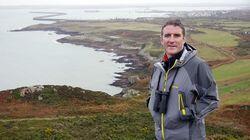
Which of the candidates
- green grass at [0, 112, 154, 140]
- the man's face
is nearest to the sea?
green grass at [0, 112, 154, 140]

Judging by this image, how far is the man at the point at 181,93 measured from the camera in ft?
22.7

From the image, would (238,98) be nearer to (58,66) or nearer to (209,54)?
(209,54)

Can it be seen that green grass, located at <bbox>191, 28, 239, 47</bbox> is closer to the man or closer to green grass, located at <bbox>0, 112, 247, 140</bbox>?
green grass, located at <bbox>0, 112, 247, 140</bbox>

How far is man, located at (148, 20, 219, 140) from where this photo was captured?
22.7 ft

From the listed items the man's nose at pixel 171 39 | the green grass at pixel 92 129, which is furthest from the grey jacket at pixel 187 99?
the green grass at pixel 92 129

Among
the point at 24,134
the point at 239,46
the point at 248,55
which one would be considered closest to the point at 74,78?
the point at 248,55

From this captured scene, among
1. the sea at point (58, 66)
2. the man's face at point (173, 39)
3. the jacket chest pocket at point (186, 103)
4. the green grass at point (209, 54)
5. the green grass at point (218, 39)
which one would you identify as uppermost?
the man's face at point (173, 39)

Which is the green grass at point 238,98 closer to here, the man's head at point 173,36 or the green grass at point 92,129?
the green grass at point 92,129

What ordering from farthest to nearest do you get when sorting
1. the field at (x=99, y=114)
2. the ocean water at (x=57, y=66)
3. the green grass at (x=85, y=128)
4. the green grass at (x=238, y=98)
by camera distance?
the ocean water at (x=57, y=66) < the green grass at (x=238, y=98) < the field at (x=99, y=114) < the green grass at (x=85, y=128)

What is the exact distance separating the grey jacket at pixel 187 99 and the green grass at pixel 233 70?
45.5 m

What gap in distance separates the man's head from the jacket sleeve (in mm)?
530

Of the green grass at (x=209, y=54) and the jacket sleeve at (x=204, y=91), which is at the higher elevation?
the jacket sleeve at (x=204, y=91)

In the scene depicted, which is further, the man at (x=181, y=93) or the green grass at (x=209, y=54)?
the green grass at (x=209, y=54)

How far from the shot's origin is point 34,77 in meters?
72.7
